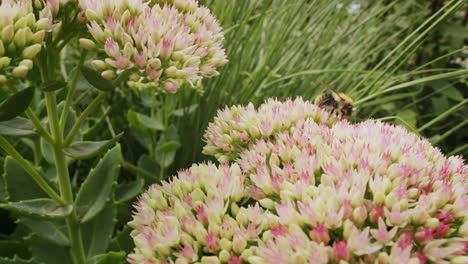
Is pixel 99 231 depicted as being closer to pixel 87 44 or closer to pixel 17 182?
pixel 17 182

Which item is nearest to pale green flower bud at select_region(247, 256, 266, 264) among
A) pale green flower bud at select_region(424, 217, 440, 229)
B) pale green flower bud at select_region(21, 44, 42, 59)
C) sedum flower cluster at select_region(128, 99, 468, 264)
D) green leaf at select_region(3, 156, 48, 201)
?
sedum flower cluster at select_region(128, 99, 468, 264)

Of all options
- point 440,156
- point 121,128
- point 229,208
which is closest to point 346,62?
point 121,128

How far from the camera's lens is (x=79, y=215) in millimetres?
928

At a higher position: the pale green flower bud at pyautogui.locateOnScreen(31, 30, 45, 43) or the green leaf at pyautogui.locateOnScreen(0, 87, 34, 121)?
the pale green flower bud at pyautogui.locateOnScreen(31, 30, 45, 43)

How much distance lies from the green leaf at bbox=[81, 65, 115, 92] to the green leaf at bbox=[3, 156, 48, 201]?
0.97 ft

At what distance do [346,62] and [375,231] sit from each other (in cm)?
140

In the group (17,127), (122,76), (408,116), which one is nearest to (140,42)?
(122,76)

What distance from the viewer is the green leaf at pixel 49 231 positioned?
950 mm

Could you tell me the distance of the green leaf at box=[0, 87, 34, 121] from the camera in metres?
0.73

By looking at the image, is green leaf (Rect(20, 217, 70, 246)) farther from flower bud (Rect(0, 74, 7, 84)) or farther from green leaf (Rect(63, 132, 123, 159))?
flower bud (Rect(0, 74, 7, 84))

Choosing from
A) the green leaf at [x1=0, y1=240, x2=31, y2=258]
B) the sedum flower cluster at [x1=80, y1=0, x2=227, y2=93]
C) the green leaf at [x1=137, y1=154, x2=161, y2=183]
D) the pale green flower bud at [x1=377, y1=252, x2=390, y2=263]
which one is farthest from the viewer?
the green leaf at [x1=137, y1=154, x2=161, y2=183]

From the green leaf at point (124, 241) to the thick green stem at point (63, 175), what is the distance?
106 millimetres

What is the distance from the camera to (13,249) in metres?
1.04

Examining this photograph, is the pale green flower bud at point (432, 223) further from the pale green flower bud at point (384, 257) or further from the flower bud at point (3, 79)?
the flower bud at point (3, 79)
